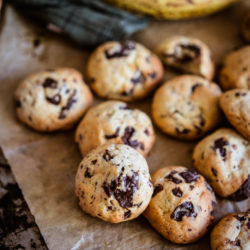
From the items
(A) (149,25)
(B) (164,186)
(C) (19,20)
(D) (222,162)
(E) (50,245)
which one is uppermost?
(A) (149,25)

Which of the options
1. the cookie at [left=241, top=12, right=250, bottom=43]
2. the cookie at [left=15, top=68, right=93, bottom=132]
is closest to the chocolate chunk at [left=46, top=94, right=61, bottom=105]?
the cookie at [left=15, top=68, right=93, bottom=132]

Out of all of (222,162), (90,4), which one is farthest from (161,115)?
(90,4)

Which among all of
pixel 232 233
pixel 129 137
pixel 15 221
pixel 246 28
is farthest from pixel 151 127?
pixel 246 28

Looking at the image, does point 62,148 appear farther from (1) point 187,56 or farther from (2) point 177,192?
(1) point 187,56

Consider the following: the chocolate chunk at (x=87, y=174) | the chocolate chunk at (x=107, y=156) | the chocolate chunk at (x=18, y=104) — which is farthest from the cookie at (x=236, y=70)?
the chocolate chunk at (x=18, y=104)

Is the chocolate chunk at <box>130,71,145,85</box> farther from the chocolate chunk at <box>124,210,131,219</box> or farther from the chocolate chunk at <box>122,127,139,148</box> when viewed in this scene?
the chocolate chunk at <box>124,210,131,219</box>

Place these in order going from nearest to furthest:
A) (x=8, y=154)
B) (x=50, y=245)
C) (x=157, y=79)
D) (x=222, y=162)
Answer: (x=50, y=245) < (x=222, y=162) < (x=8, y=154) < (x=157, y=79)

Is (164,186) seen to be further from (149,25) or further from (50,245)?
(149,25)
